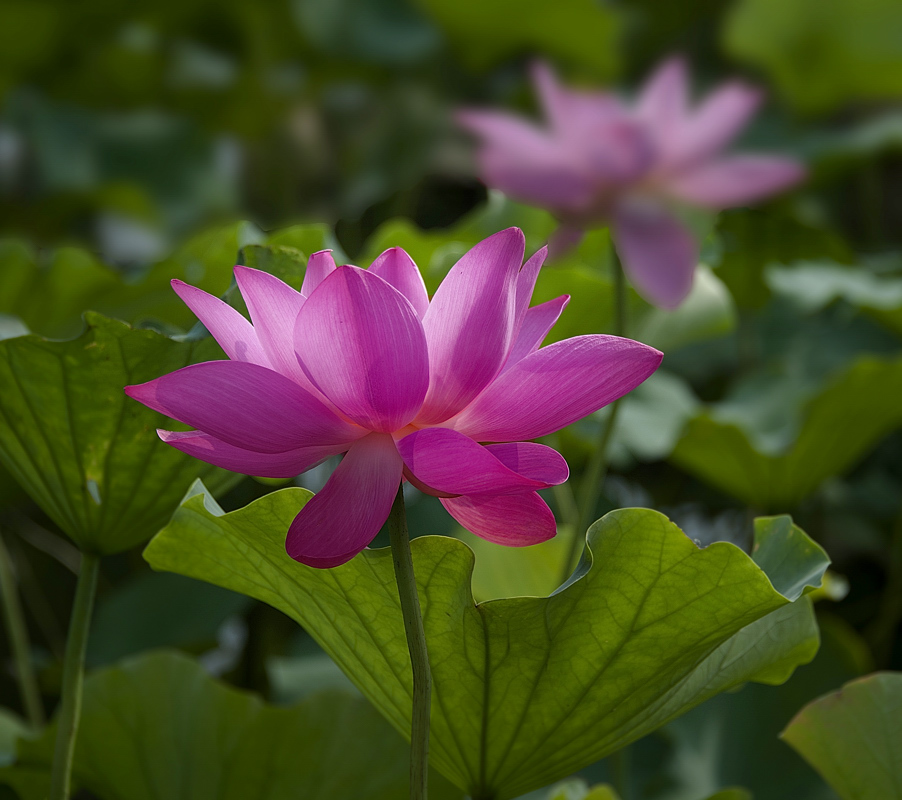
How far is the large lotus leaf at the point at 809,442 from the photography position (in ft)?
2.07

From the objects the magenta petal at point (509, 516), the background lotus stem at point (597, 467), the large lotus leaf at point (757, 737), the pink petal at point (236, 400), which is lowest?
the large lotus leaf at point (757, 737)

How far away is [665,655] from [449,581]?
0.07m

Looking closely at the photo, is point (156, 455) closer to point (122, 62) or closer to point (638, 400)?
point (638, 400)

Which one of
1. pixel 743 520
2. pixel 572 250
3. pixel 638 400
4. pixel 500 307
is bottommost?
pixel 743 520

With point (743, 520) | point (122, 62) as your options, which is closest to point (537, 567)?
point (743, 520)

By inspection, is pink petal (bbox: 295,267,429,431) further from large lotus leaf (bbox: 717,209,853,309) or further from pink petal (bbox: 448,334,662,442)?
large lotus leaf (bbox: 717,209,853,309)

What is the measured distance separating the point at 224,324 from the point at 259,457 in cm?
3

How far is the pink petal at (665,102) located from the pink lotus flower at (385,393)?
0.38m

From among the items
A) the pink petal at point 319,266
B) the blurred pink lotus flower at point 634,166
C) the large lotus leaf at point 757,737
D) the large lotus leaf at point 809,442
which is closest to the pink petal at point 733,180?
the blurred pink lotus flower at point 634,166

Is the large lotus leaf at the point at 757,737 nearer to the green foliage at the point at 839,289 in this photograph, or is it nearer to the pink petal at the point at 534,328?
the green foliage at the point at 839,289

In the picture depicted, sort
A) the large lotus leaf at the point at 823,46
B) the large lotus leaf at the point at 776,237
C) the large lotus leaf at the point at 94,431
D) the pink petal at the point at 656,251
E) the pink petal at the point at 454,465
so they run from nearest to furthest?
the pink petal at the point at 454,465, the large lotus leaf at the point at 94,431, the pink petal at the point at 656,251, the large lotus leaf at the point at 776,237, the large lotus leaf at the point at 823,46

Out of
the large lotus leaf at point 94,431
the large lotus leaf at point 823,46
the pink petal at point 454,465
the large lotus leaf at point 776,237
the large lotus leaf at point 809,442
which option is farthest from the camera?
the large lotus leaf at point 823,46

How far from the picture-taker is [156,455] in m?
0.33

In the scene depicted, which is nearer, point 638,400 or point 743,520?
point 638,400
